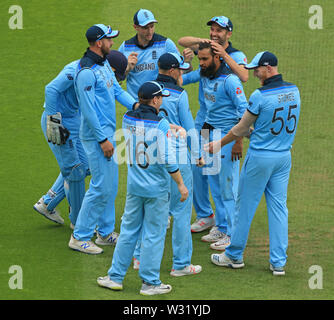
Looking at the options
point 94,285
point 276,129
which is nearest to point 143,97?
point 276,129

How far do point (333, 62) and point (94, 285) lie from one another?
7.32 m

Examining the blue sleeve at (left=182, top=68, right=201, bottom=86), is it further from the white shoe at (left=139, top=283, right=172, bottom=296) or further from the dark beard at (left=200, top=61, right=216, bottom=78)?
the white shoe at (left=139, top=283, right=172, bottom=296)

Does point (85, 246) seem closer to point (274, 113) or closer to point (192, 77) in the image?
point (192, 77)

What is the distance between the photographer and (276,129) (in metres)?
7.34

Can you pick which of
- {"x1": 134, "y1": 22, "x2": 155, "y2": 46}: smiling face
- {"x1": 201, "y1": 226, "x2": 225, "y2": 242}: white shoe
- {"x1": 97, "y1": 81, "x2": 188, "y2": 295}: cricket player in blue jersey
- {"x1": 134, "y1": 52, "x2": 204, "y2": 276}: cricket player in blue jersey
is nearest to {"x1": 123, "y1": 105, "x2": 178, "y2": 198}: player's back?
{"x1": 97, "y1": 81, "x2": 188, "y2": 295}: cricket player in blue jersey

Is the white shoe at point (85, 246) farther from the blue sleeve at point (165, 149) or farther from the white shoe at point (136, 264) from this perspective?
the blue sleeve at point (165, 149)

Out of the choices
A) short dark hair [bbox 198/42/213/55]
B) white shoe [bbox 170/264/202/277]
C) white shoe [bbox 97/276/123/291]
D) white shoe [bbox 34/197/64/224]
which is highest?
short dark hair [bbox 198/42/213/55]

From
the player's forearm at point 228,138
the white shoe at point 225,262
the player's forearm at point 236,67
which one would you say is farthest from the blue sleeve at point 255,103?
the white shoe at point 225,262

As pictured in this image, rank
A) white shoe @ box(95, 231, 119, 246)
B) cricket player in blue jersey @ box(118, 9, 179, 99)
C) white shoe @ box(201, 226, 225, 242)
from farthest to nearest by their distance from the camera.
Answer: cricket player in blue jersey @ box(118, 9, 179, 99) < white shoe @ box(201, 226, 225, 242) < white shoe @ box(95, 231, 119, 246)

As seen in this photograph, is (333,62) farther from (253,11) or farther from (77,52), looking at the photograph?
(77,52)

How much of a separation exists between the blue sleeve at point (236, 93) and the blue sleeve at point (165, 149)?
151 centimetres

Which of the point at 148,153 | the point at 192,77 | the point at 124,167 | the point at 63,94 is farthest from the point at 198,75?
the point at 124,167

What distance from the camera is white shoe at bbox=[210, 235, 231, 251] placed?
27.3ft

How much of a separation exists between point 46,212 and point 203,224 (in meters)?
1.87
